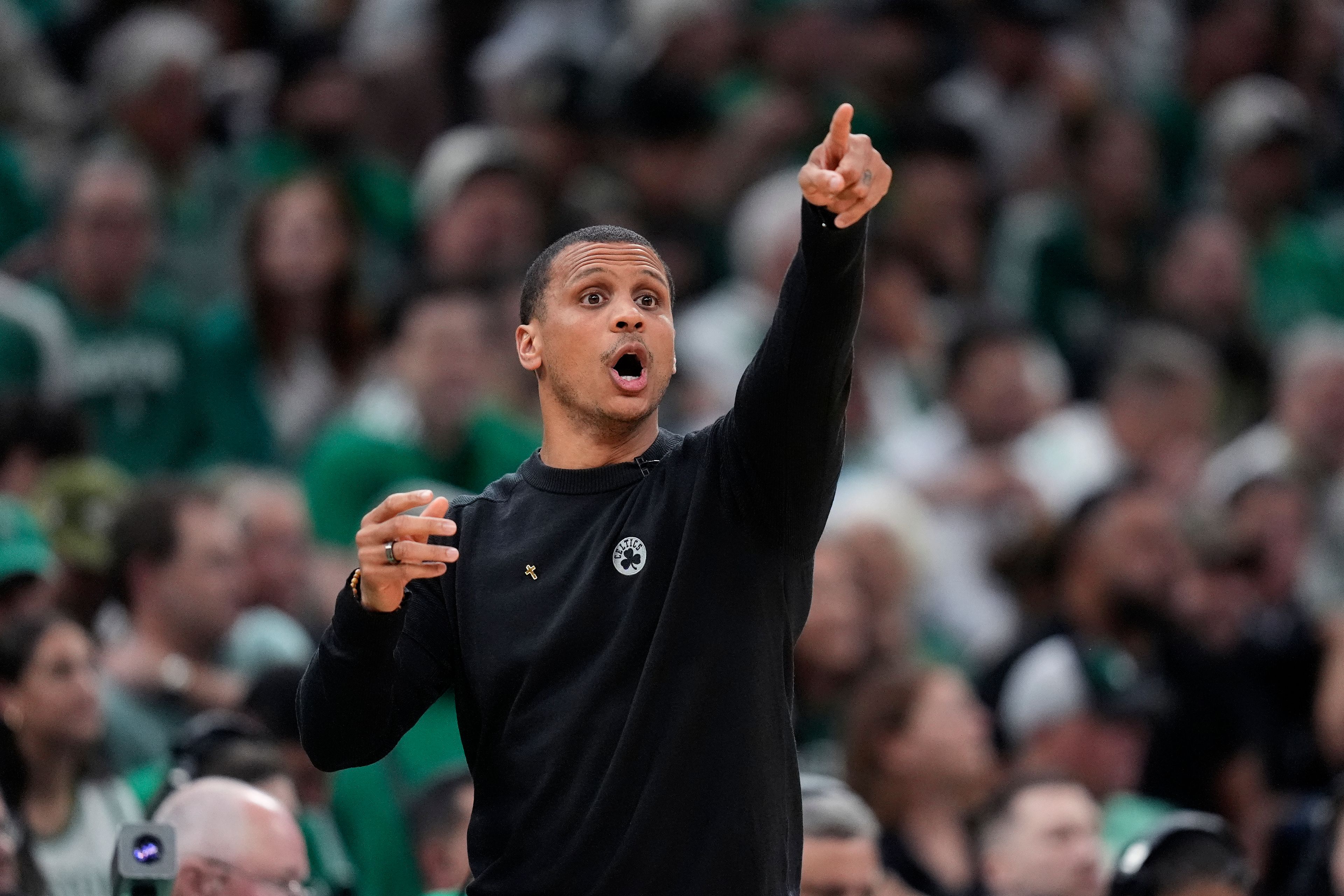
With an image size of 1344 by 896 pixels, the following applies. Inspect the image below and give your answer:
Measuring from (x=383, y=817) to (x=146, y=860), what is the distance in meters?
1.98

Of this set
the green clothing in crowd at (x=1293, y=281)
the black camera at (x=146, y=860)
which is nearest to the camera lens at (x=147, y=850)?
the black camera at (x=146, y=860)

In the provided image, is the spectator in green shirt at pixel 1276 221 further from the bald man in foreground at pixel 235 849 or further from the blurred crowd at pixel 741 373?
the bald man in foreground at pixel 235 849

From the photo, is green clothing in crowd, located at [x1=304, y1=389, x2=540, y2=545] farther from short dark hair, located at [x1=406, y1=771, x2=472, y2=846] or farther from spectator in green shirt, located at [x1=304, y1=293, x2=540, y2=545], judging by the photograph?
short dark hair, located at [x1=406, y1=771, x2=472, y2=846]

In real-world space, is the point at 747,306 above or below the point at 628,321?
above

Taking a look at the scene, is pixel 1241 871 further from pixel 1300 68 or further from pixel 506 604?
pixel 1300 68

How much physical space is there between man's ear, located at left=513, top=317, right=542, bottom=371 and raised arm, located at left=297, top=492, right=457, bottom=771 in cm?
28

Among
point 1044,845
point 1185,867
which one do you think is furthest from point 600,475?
point 1044,845

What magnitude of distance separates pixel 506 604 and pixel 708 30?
757 cm

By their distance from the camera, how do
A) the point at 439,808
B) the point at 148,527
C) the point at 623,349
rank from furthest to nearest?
the point at 148,527 → the point at 439,808 → the point at 623,349

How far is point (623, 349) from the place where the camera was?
309 centimetres

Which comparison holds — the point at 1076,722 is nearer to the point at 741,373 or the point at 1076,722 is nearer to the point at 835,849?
the point at 741,373

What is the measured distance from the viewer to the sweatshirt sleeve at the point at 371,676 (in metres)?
3.02

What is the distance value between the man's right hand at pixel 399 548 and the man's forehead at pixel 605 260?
435 millimetres

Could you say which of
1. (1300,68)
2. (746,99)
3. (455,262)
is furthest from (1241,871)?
(1300,68)
